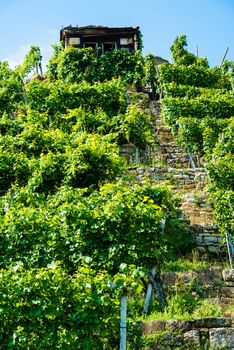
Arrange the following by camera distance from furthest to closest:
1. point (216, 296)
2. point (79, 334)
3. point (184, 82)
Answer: point (184, 82) → point (216, 296) → point (79, 334)

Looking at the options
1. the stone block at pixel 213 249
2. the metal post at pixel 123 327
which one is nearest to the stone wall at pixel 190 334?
the metal post at pixel 123 327

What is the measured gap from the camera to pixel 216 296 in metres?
12.1

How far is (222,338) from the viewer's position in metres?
10.2

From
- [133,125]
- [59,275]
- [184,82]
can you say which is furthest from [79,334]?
[184,82]

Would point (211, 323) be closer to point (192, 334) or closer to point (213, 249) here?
point (192, 334)

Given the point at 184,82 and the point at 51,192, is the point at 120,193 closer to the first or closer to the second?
the point at 51,192

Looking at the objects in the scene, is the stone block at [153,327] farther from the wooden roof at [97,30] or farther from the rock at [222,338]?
the wooden roof at [97,30]

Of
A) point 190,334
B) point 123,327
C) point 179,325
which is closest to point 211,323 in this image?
point 190,334

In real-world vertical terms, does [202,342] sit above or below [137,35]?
below

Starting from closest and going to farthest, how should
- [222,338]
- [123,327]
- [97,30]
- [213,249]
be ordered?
[123,327] < [222,338] < [213,249] < [97,30]

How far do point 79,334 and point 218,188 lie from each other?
7469mm

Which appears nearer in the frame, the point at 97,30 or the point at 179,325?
the point at 179,325

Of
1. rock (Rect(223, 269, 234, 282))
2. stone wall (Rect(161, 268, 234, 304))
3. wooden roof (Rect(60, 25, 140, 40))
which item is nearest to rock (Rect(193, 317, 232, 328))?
stone wall (Rect(161, 268, 234, 304))

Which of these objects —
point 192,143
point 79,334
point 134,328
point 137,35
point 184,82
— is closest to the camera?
point 79,334
